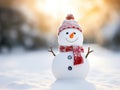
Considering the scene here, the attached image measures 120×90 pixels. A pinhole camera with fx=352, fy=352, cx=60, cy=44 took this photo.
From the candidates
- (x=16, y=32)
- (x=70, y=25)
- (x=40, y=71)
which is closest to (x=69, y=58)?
(x=70, y=25)

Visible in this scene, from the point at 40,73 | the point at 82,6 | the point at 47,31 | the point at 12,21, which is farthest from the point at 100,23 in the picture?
the point at 40,73

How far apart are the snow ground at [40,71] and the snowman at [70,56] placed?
189mm

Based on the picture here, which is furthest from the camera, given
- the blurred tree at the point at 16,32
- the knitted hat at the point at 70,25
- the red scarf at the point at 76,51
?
the blurred tree at the point at 16,32

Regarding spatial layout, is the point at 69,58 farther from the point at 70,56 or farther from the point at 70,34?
the point at 70,34

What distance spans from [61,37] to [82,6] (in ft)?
10.8

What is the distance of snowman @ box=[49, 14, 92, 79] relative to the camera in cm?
420

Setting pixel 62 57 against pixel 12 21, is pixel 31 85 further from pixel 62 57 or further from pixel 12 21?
pixel 12 21

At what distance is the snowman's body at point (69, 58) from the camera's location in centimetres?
420

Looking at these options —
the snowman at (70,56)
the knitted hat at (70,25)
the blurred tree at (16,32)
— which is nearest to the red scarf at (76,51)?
the snowman at (70,56)

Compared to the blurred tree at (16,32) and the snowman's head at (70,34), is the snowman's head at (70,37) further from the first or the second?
the blurred tree at (16,32)

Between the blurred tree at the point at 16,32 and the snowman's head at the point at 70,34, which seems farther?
the blurred tree at the point at 16,32

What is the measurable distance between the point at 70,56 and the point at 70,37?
23 cm

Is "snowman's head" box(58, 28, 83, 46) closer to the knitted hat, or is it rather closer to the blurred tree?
the knitted hat

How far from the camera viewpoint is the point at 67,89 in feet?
12.7
